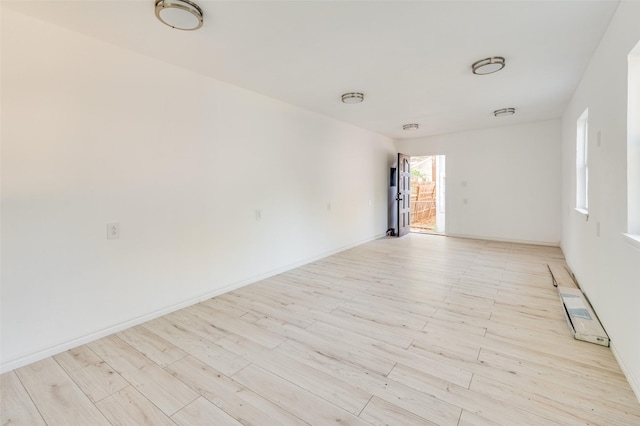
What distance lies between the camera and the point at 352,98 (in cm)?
377

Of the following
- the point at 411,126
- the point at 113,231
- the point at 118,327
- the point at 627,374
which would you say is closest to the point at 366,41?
the point at 113,231

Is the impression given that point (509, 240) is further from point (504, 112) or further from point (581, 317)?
point (581, 317)

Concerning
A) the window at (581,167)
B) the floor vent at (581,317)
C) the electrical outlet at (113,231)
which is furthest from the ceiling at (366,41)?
the floor vent at (581,317)

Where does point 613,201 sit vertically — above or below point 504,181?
below

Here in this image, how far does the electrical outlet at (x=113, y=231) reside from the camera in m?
2.42

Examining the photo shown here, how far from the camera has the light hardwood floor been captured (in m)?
1.54

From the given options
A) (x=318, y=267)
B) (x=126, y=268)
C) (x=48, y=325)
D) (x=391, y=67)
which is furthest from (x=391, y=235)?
(x=48, y=325)

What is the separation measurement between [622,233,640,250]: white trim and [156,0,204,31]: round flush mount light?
3010 millimetres

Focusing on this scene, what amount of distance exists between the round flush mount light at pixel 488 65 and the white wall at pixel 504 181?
Result: 368 cm

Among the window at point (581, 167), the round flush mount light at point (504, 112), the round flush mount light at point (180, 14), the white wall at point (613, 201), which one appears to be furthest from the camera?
the round flush mount light at point (504, 112)

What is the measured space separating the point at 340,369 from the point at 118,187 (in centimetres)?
234

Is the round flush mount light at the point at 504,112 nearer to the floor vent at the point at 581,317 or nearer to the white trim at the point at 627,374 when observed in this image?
the floor vent at the point at 581,317

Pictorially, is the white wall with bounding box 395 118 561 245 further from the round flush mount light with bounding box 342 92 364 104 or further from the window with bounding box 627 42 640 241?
the window with bounding box 627 42 640 241

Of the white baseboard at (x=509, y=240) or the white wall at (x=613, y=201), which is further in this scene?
the white baseboard at (x=509, y=240)
